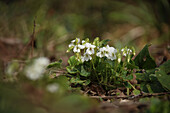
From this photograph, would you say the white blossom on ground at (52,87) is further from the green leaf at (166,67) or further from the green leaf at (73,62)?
the green leaf at (166,67)

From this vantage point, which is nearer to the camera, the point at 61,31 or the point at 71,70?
the point at 71,70

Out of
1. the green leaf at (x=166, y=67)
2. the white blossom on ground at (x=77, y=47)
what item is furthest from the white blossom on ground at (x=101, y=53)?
the green leaf at (x=166, y=67)

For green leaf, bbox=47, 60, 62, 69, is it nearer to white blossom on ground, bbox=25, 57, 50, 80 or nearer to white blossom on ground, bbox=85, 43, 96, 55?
white blossom on ground, bbox=25, 57, 50, 80

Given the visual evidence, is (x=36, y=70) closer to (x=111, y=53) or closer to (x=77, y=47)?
(x=77, y=47)

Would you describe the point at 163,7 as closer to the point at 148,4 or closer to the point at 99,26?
the point at 148,4

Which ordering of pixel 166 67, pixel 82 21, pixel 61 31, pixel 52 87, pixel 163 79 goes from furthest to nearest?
pixel 82 21 → pixel 61 31 → pixel 166 67 → pixel 163 79 → pixel 52 87

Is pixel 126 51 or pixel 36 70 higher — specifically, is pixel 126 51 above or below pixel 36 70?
above

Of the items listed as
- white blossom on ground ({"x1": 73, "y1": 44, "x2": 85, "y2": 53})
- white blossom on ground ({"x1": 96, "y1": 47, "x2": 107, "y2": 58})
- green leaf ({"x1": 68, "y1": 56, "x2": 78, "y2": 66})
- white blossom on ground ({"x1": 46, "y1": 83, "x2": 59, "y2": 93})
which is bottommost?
white blossom on ground ({"x1": 46, "y1": 83, "x2": 59, "y2": 93})

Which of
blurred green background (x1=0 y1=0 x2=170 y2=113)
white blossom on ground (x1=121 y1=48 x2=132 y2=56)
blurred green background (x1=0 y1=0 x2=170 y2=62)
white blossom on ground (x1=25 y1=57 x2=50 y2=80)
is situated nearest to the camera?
blurred green background (x1=0 y1=0 x2=170 y2=113)

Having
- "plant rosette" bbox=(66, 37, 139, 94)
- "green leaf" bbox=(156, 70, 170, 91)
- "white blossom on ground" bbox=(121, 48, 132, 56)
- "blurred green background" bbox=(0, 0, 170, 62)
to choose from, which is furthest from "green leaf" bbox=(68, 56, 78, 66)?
"blurred green background" bbox=(0, 0, 170, 62)

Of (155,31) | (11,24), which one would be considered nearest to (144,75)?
(11,24)

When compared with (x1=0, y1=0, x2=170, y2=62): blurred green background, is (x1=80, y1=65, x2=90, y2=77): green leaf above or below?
below

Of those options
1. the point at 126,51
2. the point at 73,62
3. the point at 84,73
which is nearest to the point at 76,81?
the point at 84,73
